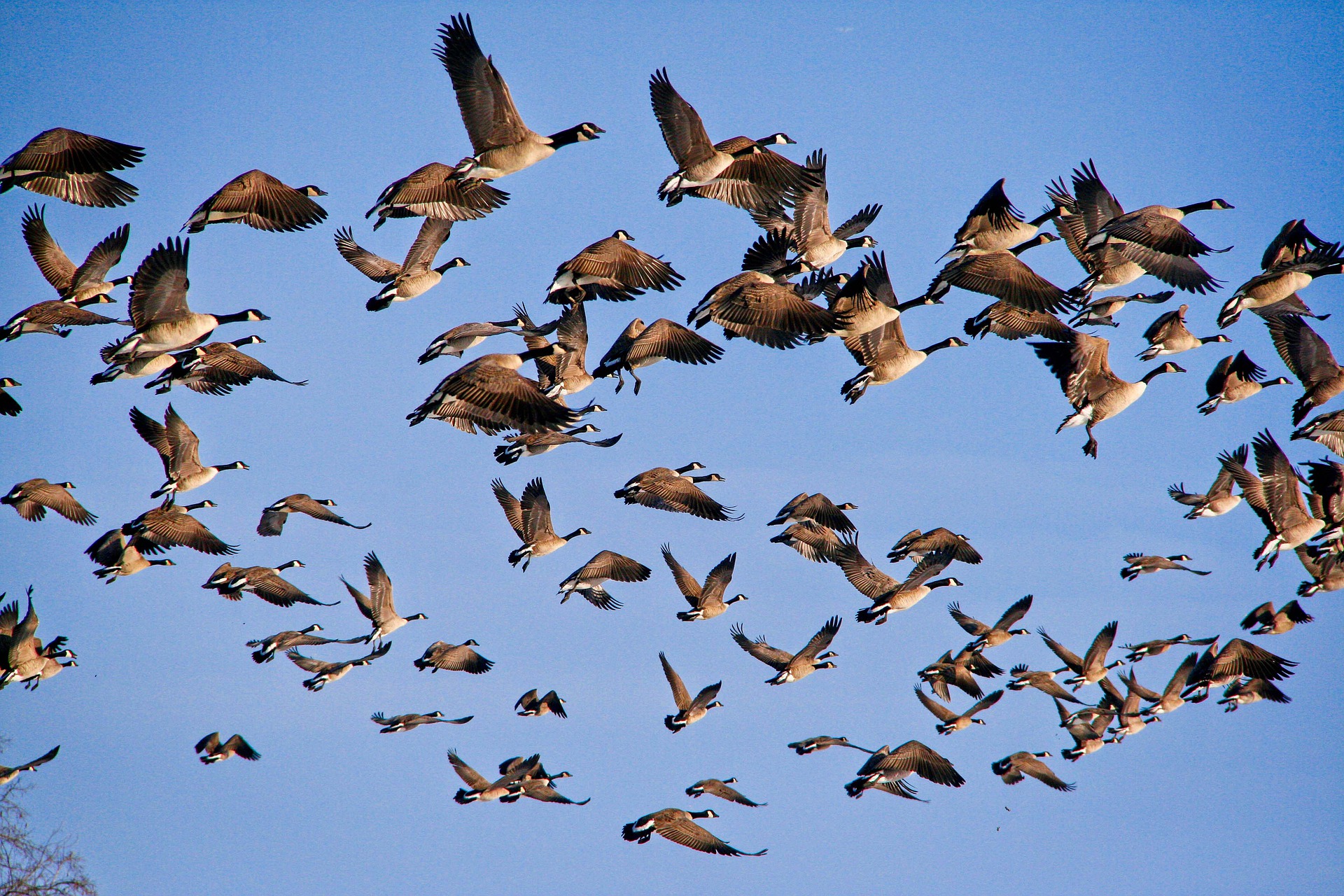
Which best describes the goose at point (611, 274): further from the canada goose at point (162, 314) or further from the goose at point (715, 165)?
the canada goose at point (162, 314)

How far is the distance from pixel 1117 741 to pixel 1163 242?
1222 centimetres

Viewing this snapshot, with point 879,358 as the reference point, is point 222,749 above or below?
below

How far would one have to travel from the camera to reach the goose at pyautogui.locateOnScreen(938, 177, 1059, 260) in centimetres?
1587

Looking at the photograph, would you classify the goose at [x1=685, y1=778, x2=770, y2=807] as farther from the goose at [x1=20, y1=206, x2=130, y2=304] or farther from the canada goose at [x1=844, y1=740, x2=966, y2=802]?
the goose at [x1=20, y1=206, x2=130, y2=304]

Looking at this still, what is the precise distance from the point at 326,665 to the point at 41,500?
5672mm

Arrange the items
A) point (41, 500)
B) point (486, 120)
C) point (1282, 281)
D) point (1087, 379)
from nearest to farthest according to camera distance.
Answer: point (486, 120), point (1282, 281), point (1087, 379), point (41, 500)

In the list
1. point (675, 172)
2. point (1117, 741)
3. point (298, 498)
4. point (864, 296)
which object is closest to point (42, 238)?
point (298, 498)

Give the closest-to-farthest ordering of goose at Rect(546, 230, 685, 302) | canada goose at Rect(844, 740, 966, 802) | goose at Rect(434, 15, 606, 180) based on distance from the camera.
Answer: goose at Rect(434, 15, 606, 180) < goose at Rect(546, 230, 685, 302) < canada goose at Rect(844, 740, 966, 802)

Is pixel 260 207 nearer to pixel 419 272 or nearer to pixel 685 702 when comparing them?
pixel 419 272

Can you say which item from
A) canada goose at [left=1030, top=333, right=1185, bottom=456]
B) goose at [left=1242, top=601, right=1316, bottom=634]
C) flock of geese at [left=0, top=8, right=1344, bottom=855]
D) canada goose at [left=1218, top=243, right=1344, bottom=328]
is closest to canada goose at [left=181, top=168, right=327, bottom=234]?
flock of geese at [left=0, top=8, right=1344, bottom=855]

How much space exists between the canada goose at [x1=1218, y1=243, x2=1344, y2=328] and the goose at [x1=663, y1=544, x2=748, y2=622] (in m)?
9.28

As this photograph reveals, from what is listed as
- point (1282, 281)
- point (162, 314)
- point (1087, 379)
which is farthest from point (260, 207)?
point (1282, 281)

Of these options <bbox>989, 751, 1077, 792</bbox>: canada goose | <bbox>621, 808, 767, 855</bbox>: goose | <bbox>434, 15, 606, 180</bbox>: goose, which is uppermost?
<bbox>434, 15, 606, 180</bbox>: goose

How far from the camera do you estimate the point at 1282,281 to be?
16.3 m
